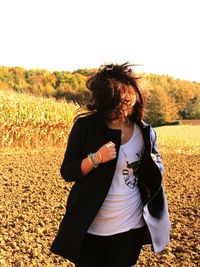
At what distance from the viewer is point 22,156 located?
1177cm

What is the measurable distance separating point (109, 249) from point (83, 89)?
24.3 m

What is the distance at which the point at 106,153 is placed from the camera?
2463 mm

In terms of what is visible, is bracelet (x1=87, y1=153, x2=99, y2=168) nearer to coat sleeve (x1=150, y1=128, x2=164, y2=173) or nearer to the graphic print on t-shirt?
the graphic print on t-shirt

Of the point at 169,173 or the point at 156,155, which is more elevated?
the point at 156,155

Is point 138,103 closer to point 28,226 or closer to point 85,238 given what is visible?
point 85,238

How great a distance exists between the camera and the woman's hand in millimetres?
2461

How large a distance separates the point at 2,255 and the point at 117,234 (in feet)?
8.28

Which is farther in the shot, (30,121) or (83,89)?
(83,89)

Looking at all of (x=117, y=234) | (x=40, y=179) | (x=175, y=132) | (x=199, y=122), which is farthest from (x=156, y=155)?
(x=199, y=122)

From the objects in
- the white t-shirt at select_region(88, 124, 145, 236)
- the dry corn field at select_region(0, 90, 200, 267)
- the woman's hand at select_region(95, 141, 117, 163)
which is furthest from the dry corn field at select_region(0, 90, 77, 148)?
the woman's hand at select_region(95, 141, 117, 163)

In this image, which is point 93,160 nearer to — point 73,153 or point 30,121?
point 73,153

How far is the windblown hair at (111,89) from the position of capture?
8.34 ft

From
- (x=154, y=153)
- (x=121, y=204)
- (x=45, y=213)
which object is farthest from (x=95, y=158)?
(x=45, y=213)

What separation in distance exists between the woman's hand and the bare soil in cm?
241
